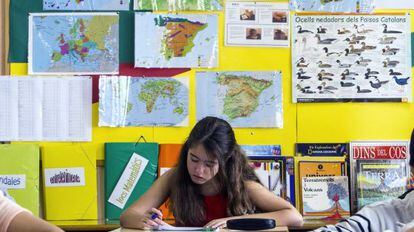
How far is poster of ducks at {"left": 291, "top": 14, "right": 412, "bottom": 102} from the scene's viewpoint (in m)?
2.97

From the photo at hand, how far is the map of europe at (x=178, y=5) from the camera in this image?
3.00m

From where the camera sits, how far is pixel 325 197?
290cm

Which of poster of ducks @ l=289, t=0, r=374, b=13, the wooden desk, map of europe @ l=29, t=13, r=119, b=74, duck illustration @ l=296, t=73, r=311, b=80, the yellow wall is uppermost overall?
poster of ducks @ l=289, t=0, r=374, b=13

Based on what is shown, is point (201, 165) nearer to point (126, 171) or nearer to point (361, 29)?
point (126, 171)

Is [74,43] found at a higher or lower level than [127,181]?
higher

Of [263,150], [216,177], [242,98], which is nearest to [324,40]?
[242,98]

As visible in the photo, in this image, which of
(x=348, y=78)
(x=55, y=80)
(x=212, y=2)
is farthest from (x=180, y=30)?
(x=348, y=78)

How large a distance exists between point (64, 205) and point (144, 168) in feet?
1.35

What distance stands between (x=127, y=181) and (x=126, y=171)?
0.05 metres

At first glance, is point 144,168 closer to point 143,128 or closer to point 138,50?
point 143,128

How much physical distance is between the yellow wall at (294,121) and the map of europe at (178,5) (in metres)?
0.12

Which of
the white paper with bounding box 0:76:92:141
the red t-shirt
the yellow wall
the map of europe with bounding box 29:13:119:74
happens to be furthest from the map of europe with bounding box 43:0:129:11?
the red t-shirt

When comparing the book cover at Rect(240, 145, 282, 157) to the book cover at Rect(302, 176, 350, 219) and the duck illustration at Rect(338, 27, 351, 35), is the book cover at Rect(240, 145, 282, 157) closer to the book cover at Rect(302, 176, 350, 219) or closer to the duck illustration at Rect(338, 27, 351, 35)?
the book cover at Rect(302, 176, 350, 219)

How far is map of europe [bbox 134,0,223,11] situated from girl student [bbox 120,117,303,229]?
2.65 ft
